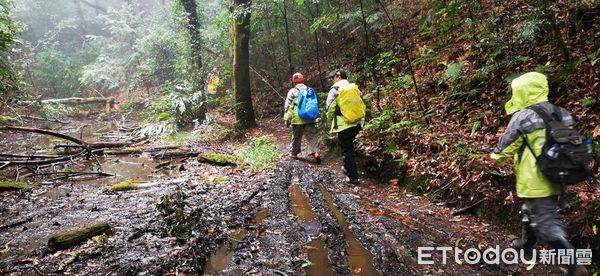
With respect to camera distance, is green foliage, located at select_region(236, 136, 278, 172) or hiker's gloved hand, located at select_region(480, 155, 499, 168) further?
green foliage, located at select_region(236, 136, 278, 172)

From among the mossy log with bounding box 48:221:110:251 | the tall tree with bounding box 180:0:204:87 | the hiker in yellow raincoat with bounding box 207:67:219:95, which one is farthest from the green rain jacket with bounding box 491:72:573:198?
the tall tree with bounding box 180:0:204:87

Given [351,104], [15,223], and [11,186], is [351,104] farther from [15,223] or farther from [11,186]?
[11,186]

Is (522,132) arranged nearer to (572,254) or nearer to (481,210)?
(572,254)

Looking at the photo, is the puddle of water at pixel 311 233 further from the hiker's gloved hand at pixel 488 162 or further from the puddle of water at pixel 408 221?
the hiker's gloved hand at pixel 488 162

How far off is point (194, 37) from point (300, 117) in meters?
9.39

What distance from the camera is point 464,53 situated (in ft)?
28.9

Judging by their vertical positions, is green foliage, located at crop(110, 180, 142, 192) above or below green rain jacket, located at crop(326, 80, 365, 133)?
below

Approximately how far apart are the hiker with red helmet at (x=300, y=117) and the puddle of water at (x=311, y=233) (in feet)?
7.85

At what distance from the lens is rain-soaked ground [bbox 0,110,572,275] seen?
Answer: 151 inches

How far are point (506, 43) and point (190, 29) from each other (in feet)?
41.7

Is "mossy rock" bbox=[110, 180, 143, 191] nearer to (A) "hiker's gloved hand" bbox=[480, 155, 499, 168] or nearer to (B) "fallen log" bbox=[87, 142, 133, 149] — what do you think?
(B) "fallen log" bbox=[87, 142, 133, 149]

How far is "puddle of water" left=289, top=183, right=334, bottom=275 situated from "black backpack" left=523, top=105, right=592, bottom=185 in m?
2.36

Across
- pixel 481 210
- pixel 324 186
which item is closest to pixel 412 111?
pixel 324 186

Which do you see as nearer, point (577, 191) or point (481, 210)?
point (577, 191)
